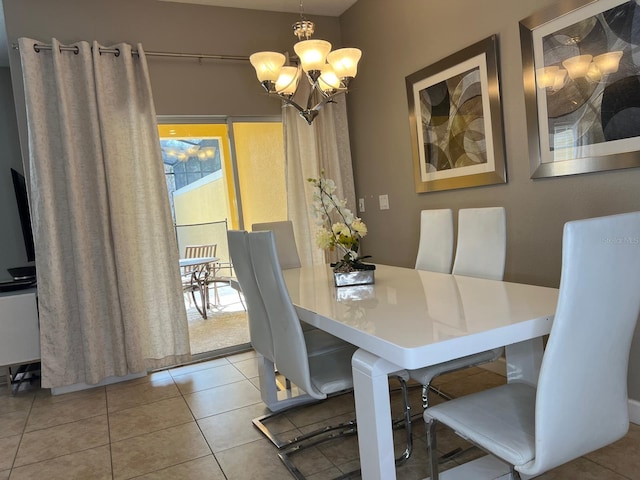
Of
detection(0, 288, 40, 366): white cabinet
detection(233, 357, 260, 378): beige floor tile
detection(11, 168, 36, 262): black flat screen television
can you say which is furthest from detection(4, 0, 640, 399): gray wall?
detection(233, 357, 260, 378): beige floor tile

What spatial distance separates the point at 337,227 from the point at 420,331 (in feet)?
3.25

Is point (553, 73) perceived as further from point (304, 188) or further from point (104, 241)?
point (104, 241)

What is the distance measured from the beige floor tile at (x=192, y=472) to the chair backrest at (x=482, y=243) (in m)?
1.64

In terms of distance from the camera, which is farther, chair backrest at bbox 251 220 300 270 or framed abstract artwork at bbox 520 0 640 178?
chair backrest at bbox 251 220 300 270

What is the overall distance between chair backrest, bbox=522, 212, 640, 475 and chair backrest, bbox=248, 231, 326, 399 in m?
0.92

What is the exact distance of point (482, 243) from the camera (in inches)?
97.7

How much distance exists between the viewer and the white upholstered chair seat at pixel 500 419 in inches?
50.7

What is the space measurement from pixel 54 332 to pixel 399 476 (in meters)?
2.61

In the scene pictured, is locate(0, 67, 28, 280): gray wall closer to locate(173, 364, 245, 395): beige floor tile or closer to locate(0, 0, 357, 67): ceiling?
locate(0, 0, 357, 67): ceiling

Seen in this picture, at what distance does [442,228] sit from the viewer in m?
2.82

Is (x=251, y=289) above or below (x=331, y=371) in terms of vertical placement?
above

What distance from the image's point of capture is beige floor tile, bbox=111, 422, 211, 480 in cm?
228

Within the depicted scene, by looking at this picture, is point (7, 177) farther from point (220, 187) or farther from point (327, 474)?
point (327, 474)

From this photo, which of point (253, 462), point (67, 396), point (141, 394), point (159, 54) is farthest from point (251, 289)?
point (159, 54)
